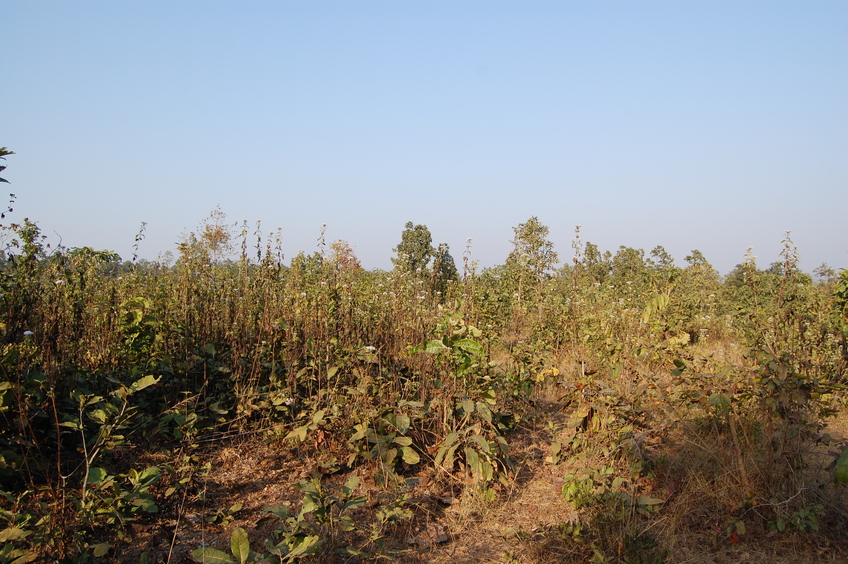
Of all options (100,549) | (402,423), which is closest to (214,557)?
(100,549)

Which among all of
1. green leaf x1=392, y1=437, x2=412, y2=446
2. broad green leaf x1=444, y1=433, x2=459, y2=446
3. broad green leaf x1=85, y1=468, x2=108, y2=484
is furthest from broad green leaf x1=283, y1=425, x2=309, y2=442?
broad green leaf x1=85, y1=468, x2=108, y2=484

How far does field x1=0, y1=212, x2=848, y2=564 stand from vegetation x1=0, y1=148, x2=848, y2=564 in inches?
0.7

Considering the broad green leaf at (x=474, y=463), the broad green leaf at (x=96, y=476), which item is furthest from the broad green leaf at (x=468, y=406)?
the broad green leaf at (x=96, y=476)

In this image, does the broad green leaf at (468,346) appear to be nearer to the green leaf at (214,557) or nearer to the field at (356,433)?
the field at (356,433)

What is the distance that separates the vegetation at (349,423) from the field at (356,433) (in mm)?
18

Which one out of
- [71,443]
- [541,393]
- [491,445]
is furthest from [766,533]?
[71,443]

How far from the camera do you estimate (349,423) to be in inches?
150

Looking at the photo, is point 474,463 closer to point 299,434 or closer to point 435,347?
point 435,347

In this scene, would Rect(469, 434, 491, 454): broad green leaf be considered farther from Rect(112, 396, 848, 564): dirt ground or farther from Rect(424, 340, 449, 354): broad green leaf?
Rect(424, 340, 449, 354): broad green leaf

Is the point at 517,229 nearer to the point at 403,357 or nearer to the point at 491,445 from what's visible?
the point at 403,357

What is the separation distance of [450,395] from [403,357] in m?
0.73

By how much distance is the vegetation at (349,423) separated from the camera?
2.77 meters

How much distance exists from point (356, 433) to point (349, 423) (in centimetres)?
18

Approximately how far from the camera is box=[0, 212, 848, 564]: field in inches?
110
